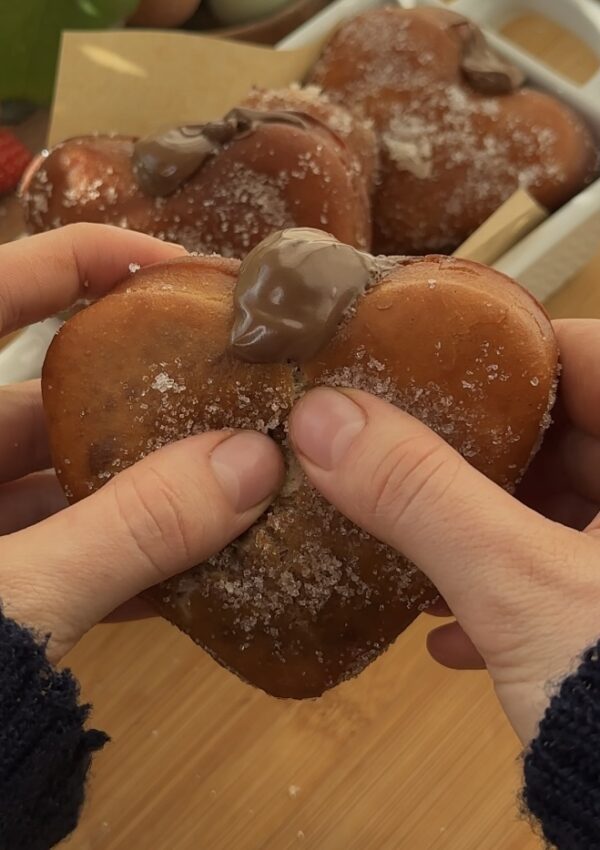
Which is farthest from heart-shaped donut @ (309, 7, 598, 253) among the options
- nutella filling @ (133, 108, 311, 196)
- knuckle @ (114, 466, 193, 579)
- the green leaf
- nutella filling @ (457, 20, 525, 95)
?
knuckle @ (114, 466, 193, 579)

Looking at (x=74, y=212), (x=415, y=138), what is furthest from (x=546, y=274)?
(x=74, y=212)

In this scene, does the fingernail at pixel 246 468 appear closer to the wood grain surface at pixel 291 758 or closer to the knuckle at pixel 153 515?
the knuckle at pixel 153 515

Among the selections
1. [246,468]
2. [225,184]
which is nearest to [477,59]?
[225,184]

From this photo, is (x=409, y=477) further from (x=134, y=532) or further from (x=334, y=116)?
(x=334, y=116)

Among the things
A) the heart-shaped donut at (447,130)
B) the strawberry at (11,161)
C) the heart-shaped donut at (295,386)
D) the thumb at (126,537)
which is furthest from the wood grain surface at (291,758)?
the strawberry at (11,161)

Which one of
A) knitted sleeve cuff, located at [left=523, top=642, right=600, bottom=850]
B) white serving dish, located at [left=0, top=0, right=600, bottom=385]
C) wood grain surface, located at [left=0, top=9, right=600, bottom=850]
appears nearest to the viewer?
knitted sleeve cuff, located at [left=523, top=642, right=600, bottom=850]

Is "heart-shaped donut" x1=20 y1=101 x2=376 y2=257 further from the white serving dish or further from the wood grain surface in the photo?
the wood grain surface
